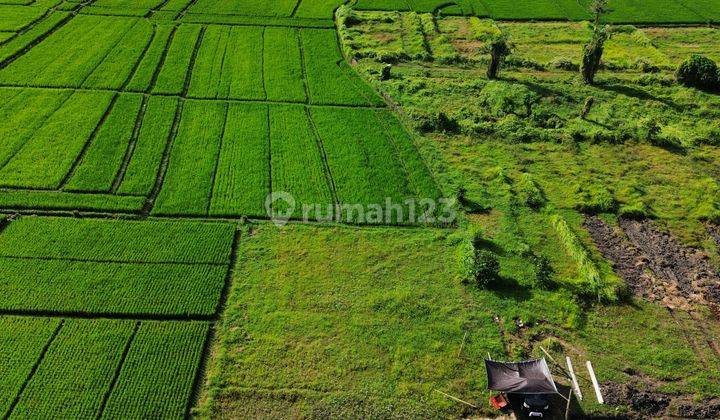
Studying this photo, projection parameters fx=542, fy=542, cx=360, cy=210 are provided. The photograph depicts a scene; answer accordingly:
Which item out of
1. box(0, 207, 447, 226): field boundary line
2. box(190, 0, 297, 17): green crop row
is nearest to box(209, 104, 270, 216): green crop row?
box(0, 207, 447, 226): field boundary line

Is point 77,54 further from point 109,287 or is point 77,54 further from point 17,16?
point 109,287

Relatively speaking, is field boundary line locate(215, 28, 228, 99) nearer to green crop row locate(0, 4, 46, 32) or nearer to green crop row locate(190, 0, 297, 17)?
green crop row locate(190, 0, 297, 17)

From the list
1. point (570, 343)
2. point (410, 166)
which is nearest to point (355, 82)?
point (410, 166)

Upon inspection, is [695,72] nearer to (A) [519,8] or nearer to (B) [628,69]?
(B) [628,69]

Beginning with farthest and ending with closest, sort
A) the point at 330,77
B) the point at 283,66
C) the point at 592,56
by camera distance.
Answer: the point at 283,66
the point at 330,77
the point at 592,56

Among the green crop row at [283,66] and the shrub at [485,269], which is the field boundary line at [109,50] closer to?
the green crop row at [283,66]

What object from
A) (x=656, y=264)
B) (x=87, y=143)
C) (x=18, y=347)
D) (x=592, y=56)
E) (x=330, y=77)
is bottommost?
(x=18, y=347)

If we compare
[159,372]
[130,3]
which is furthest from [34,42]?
[159,372]
